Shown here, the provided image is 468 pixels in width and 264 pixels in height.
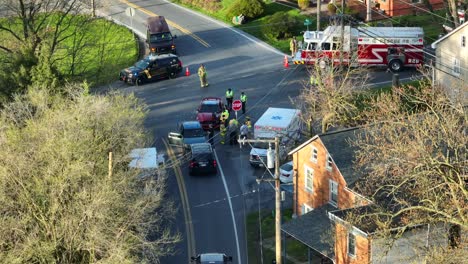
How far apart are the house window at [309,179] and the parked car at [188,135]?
9.96m

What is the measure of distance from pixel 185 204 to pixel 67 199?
12260 millimetres

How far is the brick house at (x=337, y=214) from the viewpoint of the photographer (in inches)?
1538

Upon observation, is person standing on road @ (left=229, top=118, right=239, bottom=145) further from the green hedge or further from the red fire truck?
the green hedge

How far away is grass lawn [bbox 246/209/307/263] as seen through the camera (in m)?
45.7

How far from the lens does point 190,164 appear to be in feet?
177

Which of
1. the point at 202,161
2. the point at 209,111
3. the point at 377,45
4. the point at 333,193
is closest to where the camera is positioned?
the point at 333,193

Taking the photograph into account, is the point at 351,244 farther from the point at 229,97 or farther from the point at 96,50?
the point at 96,50

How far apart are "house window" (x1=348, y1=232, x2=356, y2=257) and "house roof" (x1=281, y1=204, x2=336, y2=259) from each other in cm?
171

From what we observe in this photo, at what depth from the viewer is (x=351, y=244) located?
40188mm

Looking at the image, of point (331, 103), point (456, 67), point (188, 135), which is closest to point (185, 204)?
point (188, 135)

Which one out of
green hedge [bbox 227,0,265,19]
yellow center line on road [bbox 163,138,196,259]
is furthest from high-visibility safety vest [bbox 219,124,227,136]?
green hedge [bbox 227,0,265,19]

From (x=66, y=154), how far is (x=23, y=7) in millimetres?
27290

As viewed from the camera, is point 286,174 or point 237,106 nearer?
point 286,174

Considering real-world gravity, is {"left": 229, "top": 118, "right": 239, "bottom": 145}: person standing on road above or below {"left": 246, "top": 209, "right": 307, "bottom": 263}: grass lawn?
above
